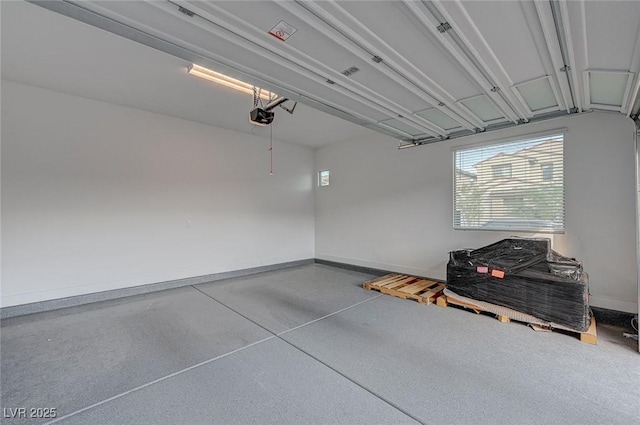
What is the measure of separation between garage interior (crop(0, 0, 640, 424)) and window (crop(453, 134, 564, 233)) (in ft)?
0.37

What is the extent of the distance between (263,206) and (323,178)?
1763 mm

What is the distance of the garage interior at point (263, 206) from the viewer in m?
1.80

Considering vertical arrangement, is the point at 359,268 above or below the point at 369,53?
below

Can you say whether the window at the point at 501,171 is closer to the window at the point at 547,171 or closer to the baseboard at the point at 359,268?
the window at the point at 547,171

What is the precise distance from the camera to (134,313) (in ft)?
11.6

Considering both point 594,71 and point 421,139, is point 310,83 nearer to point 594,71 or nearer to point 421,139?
point 594,71

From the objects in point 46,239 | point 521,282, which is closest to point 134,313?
point 46,239

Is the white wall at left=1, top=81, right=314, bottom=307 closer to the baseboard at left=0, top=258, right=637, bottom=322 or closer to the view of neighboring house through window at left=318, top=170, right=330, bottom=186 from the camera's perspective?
the baseboard at left=0, top=258, right=637, bottom=322

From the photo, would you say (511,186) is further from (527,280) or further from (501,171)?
(527,280)

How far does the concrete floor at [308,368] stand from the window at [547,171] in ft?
6.21

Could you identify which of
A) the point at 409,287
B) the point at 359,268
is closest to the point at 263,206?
the point at 359,268

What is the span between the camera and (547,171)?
3576 mm

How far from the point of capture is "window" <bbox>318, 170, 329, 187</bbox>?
6730mm

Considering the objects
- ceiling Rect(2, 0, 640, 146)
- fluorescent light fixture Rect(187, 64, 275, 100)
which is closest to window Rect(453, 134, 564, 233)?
ceiling Rect(2, 0, 640, 146)
